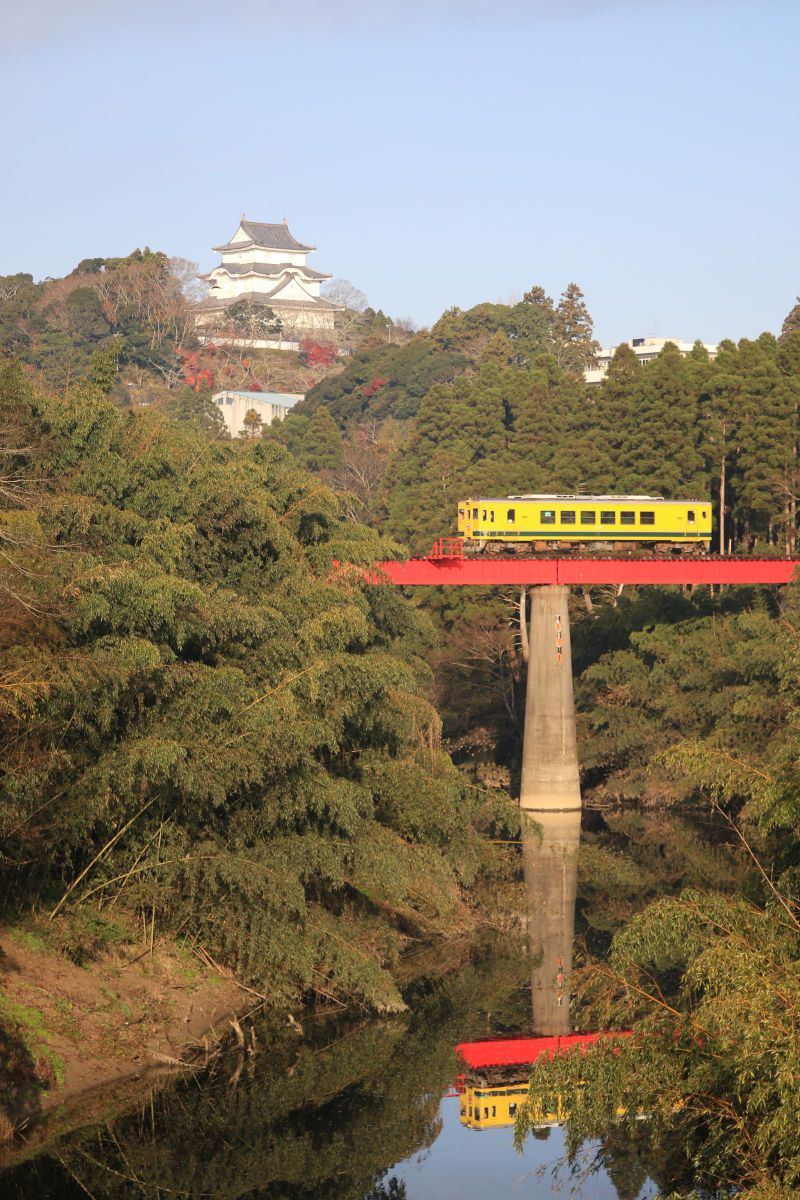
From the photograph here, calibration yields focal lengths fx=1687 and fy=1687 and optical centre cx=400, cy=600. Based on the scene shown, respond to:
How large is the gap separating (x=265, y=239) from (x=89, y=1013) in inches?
5605

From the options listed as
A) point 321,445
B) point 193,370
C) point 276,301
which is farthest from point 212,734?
point 276,301

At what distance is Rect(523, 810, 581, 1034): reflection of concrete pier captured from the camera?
2845cm

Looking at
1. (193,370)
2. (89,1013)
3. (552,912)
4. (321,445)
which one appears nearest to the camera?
(89,1013)

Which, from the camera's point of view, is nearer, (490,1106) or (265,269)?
(490,1106)

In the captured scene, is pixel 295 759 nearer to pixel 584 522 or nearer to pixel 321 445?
pixel 584 522

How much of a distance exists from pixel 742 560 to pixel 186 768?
30.0 meters

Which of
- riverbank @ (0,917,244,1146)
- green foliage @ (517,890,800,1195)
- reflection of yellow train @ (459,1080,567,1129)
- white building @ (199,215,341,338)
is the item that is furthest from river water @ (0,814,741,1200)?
white building @ (199,215,341,338)

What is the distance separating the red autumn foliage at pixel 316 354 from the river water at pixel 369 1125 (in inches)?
4439

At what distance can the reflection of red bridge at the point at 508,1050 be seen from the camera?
25.6 m

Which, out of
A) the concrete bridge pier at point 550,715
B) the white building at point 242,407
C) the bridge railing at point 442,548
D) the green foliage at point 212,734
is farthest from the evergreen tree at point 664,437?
the white building at point 242,407

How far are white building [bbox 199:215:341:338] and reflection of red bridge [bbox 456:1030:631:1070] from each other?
125m

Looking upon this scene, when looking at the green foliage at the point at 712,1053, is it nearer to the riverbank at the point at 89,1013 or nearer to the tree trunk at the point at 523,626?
the riverbank at the point at 89,1013

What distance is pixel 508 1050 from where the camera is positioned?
85.8 ft

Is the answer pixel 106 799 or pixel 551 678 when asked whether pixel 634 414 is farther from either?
pixel 106 799
